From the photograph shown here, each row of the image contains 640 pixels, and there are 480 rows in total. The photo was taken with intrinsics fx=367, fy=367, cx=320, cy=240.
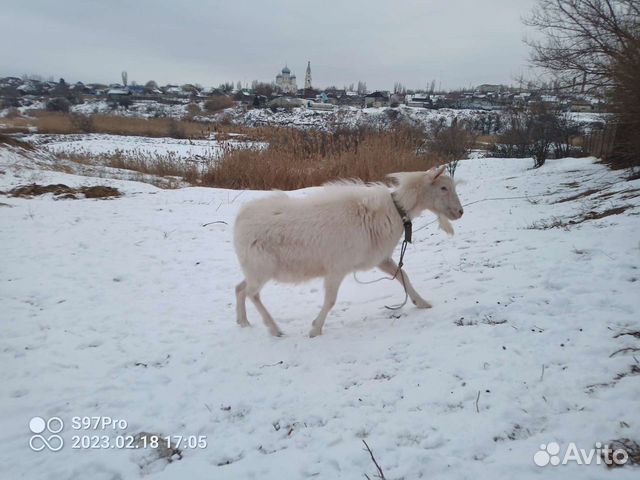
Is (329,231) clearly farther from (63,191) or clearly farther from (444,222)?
(63,191)

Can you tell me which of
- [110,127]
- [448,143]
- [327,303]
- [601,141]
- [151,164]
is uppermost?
[110,127]

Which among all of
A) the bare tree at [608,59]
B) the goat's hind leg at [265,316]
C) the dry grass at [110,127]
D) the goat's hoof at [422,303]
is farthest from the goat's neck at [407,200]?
the dry grass at [110,127]

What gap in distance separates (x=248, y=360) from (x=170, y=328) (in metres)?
1.32

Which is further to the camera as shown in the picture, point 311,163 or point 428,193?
point 311,163

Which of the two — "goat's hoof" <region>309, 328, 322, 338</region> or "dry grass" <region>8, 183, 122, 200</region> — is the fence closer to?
"goat's hoof" <region>309, 328, 322, 338</region>

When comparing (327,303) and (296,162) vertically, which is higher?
(296,162)

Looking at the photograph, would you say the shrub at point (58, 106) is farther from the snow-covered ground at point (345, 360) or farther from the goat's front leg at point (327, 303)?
the goat's front leg at point (327, 303)

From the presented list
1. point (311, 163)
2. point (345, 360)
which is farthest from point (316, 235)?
point (311, 163)

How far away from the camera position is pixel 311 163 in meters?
13.1

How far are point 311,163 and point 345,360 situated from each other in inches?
407

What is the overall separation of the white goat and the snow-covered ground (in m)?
0.66

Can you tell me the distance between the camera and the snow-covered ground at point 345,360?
230 cm

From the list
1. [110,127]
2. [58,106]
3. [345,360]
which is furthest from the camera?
[58,106]

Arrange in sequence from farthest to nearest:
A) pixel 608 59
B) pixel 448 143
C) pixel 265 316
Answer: pixel 448 143 → pixel 608 59 → pixel 265 316
